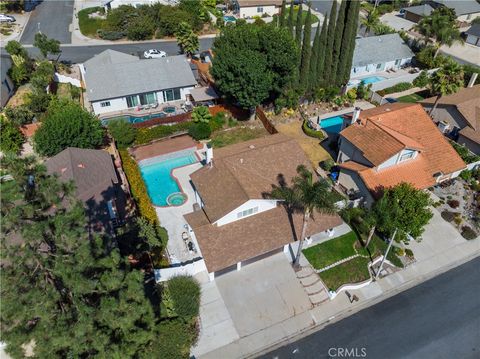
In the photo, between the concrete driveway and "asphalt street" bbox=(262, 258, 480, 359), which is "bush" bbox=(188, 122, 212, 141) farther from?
"asphalt street" bbox=(262, 258, 480, 359)

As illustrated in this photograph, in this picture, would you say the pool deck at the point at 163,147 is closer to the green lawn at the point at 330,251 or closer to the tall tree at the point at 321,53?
the tall tree at the point at 321,53

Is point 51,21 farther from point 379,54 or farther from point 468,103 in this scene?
point 468,103

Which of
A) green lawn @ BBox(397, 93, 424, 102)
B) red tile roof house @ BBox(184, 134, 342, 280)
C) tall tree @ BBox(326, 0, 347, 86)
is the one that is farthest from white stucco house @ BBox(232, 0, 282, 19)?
red tile roof house @ BBox(184, 134, 342, 280)

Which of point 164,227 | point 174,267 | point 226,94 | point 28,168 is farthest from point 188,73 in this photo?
point 28,168

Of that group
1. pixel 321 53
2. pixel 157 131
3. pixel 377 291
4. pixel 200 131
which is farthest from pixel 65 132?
pixel 321 53

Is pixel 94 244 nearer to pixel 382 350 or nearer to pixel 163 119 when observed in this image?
pixel 382 350

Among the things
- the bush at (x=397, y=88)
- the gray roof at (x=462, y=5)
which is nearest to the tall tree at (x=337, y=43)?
the bush at (x=397, y=88)
